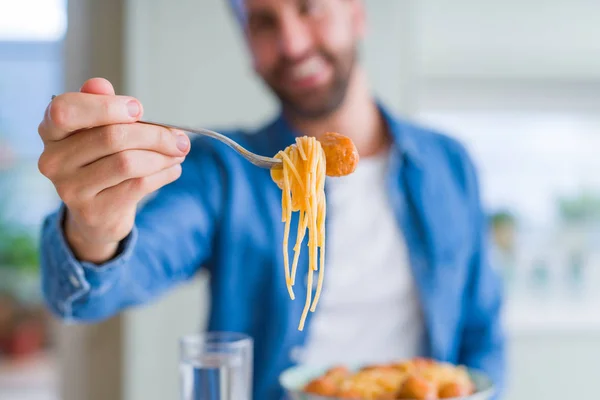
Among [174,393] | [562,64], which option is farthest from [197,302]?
[562,64]

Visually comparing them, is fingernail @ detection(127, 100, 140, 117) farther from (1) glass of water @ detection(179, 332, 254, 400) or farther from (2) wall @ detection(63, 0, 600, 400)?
(2) wall @ detection(63, 0, 600, 400)

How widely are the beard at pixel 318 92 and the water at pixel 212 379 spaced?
80 centimetres

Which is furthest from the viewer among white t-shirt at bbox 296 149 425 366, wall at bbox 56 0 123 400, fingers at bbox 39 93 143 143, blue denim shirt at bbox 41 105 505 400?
wall at bbox 56 0 123 400

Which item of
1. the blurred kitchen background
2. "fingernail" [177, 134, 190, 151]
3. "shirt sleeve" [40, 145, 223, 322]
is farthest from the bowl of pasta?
the blurred kitchen background

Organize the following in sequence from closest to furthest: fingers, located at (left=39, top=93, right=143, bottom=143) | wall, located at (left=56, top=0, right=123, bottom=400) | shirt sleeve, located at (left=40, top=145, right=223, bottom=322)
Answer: fingers, located at (left=39, top=93, right=143, bottom=143) → shirt sleeve, located at (left=40, top=145, right=223, bottom=322) → wall, located at (left=56, top=0, right=123, bottom=400)

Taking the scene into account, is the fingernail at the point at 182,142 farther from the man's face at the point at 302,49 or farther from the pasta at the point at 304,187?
the man's face at the point at 302,49

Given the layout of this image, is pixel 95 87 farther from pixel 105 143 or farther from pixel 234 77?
pixel 234 77

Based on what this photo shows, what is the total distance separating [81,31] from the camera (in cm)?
253

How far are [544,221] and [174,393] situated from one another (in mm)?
1613

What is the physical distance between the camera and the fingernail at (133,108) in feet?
2.23

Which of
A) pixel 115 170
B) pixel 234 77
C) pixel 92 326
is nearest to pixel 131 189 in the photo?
pixel 115 170

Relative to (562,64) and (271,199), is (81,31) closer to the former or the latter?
(271,199)

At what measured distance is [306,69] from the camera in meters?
1.49

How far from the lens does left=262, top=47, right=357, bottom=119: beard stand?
1.51 m
